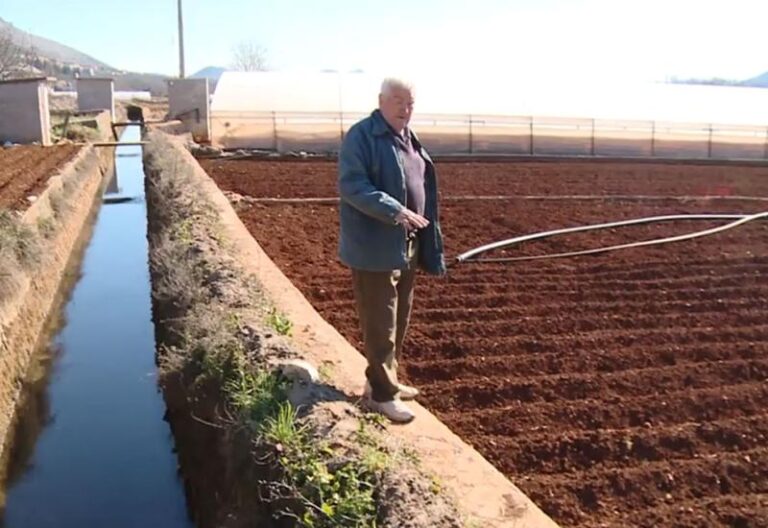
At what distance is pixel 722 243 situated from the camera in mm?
9516

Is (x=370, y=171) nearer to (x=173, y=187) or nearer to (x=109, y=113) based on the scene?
(x=173, y=187)

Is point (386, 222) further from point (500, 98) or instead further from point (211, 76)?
point (211, 76)

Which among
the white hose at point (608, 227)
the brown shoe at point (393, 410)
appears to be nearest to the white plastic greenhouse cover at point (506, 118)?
the white hose at point (608, 227)

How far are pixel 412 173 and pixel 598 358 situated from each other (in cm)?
249

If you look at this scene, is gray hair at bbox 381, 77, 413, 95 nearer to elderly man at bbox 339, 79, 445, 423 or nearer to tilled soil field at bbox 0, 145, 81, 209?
elderly man at bbox 339, 79, 445, 423

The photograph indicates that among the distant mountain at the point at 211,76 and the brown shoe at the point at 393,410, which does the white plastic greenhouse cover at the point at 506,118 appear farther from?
the brown shoe at the point at 393,410

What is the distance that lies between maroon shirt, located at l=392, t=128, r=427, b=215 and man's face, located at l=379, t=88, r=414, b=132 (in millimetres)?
75

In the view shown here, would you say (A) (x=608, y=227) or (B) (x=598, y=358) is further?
(A) (x=608, y=227)

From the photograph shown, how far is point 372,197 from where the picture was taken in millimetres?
3410

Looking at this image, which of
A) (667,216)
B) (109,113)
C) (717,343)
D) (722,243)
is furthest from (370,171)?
(109,113)

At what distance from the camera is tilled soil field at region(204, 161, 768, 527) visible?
12.6 feet

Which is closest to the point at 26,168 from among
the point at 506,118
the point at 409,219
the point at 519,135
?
the point at 409,219

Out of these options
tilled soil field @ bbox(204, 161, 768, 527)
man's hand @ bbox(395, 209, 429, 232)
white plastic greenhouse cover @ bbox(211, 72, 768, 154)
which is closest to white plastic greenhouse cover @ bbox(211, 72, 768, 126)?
white plastic greenhouse cover @ bbox(211, 72, 768, 154)

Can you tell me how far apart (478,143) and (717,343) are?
17.2 metres
